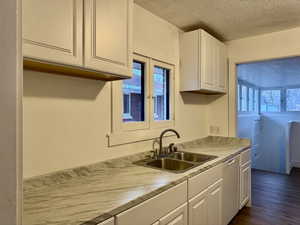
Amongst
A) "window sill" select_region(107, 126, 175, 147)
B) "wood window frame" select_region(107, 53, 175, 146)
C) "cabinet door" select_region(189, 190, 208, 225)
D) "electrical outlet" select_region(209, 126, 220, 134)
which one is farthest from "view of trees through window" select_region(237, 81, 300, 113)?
"cabinet door" select_region(189, 190, 208, 225)

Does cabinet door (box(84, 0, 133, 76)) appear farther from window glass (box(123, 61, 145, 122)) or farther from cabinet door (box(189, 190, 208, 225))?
cabinet door (box(189, 190, 208, 225))

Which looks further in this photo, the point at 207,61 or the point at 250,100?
the point at 250,100

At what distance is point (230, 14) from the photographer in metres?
2.18

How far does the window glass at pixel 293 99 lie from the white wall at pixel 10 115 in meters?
6.61

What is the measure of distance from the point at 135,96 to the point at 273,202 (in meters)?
2.49

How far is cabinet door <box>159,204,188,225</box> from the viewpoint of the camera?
1.38m

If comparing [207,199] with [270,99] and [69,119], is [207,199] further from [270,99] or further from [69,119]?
[270,99]

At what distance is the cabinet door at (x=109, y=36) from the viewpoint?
4.09 feet

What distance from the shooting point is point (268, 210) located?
108 inches

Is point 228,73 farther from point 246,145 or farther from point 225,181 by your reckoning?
point 225,181

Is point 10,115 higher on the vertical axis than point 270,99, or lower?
lower

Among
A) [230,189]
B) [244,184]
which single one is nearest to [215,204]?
[230,189]

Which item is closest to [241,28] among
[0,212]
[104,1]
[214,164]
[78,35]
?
[214,164]

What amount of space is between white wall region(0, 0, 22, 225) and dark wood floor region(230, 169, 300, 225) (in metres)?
2.55
